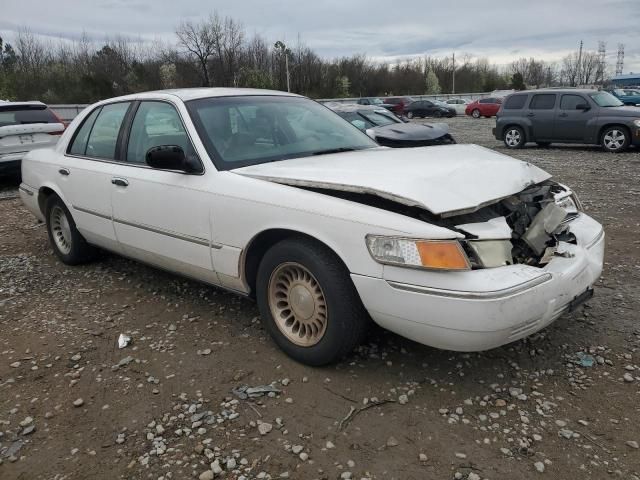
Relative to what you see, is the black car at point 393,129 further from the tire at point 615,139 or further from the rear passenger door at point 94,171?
the tire at point 615,139

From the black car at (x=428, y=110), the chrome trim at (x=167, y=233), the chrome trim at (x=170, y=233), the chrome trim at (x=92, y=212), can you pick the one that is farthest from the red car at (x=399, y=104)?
the chrome trim at (x=170, y=233)

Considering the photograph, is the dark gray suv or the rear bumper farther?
the dark gray suv

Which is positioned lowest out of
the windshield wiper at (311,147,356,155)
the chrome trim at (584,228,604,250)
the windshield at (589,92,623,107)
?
the chrome trim at (584,228,604,250)

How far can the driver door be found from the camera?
11.6 ft

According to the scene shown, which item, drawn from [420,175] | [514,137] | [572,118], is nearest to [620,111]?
[572,118]

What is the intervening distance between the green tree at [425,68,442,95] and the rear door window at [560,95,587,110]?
202 feet

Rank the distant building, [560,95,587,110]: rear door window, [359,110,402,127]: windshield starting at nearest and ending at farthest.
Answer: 1. [359,110,402,127]: windshield
2. [560,95,587,110]: rear door window
3. the distant building

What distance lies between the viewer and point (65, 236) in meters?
5.24

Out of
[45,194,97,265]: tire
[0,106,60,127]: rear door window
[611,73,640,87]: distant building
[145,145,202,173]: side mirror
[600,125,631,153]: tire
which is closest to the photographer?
[145,145,202,173]: side mirror

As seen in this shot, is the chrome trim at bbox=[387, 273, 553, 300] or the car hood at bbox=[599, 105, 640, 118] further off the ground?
the car hood at bbox=[599, 105, 640, 118]

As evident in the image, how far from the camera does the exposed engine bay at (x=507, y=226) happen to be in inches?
106

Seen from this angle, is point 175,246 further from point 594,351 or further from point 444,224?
point 594,351

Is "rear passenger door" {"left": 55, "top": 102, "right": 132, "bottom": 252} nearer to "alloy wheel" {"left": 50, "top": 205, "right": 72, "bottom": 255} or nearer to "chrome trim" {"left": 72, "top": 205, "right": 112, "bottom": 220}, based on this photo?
"chrome trim" {"left": 72, "top": 205, "right": 112, "bottom": 220}

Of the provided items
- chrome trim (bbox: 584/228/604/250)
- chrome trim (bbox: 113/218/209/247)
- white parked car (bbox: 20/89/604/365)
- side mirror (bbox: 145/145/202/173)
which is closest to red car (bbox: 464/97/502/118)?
white parked car (bbox: 20/89/604/365)
